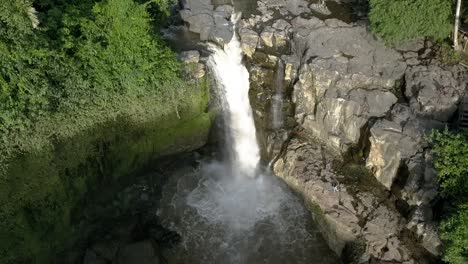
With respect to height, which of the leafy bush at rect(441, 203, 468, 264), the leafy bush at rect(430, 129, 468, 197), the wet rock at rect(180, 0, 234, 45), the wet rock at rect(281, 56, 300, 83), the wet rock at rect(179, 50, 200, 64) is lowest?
the leafy bush at rect(441, 203, 468, 264)

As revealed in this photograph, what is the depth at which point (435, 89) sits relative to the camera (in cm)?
1772

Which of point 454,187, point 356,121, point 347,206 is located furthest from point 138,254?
point 454,187

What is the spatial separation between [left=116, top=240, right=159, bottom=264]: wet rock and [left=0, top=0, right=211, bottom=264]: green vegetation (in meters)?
2.22

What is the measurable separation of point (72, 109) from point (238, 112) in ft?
29.2

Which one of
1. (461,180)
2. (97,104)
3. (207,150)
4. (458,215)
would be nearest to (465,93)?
(461,180)

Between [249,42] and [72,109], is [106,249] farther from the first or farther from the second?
[249,42]

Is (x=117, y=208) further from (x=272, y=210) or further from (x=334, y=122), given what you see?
(x=334, y=122)

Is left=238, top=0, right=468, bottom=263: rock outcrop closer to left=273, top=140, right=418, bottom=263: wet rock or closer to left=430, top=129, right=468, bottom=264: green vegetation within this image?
left=273, top=140, right=418, bottom=263: wet rock

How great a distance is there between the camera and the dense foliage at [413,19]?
1811 cm

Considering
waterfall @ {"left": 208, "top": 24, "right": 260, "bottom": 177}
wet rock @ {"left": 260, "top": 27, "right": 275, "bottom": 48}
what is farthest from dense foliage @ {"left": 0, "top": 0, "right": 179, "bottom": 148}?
wet rock @ {"left": 260, "top": 27, "right": 275, "bottom": 48}

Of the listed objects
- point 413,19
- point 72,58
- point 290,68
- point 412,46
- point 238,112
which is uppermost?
point 413,19

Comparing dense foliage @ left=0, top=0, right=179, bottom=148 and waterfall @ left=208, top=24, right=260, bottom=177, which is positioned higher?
dense foliage @ left=0, top=0, right=179, bottom=148

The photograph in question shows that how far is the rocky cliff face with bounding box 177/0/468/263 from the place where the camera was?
15891 millimetres

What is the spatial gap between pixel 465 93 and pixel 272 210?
10650mm
